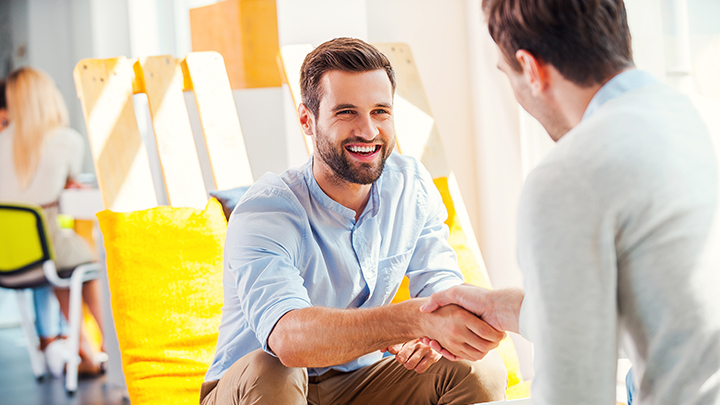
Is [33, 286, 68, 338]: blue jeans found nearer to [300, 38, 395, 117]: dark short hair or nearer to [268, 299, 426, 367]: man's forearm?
[300, 38, 395, 117]: dark short hair

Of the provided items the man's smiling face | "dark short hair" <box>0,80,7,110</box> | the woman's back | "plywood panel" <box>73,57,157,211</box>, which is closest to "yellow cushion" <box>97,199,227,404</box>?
"plywood panel" <box>73,57,157,211</box>

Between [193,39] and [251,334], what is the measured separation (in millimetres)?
1877

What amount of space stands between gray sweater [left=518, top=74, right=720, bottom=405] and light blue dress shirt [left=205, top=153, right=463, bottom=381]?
0.63 m

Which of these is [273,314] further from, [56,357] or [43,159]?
[43,159]

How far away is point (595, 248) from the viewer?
0.66 metres

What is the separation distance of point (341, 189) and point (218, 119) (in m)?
0.88

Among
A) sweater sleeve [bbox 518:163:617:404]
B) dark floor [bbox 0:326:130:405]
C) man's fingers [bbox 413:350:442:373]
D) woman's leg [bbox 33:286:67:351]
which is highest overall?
sweater sleeve [bbox 518:163:617:404]

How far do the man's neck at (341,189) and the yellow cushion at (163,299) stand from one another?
0.51m

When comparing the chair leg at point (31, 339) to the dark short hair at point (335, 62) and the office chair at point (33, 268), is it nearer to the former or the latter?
the office chair at point (33, 268)

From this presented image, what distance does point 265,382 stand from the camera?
3.80 feet

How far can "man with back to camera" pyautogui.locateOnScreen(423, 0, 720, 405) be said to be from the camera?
0.65 metres

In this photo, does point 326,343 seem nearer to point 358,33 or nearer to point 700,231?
point 700,231

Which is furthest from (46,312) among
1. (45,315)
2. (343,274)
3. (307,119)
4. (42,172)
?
(343,274)

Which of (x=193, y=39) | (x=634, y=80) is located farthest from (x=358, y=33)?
(x=634, y=80)
